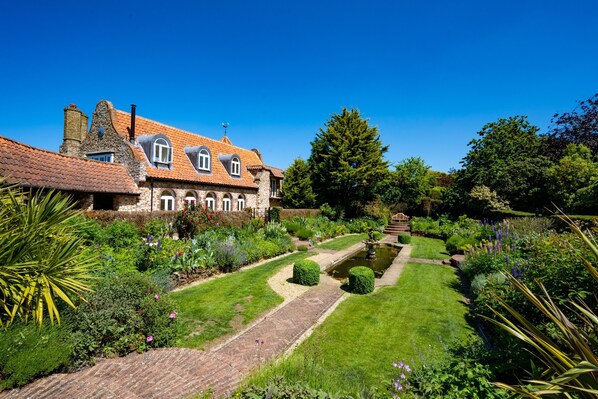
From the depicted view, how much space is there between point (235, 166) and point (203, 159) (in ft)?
12.2

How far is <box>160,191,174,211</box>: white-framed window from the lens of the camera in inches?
781

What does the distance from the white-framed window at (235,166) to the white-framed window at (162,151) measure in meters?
6.34

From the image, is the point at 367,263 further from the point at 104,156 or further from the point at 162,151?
the point at 104,156

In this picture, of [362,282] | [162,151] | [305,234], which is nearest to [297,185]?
[305,234]

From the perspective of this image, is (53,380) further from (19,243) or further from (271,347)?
(271,347)

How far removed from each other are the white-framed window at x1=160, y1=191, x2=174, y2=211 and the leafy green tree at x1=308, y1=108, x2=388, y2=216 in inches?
634

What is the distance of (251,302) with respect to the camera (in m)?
8.48

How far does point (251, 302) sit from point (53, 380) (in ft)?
15.5

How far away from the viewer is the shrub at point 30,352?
160 inches

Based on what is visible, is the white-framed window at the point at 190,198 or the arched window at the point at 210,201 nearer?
the white-framed window at the point at 190,198

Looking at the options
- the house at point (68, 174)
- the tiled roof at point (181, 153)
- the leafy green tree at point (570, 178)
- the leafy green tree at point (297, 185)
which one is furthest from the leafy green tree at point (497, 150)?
the house at point (68, 174)

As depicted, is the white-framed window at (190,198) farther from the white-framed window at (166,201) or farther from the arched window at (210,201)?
the arched window at (210,201)

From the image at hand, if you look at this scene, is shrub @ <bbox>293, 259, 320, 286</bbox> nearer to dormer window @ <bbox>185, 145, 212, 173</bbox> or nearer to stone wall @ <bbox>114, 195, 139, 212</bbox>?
stone wall @ <bbox>114, 195, 139, 212</bbox>

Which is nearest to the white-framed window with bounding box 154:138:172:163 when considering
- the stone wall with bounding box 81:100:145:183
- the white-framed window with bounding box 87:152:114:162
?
the stone wall with bounding box 81:100:145:183
